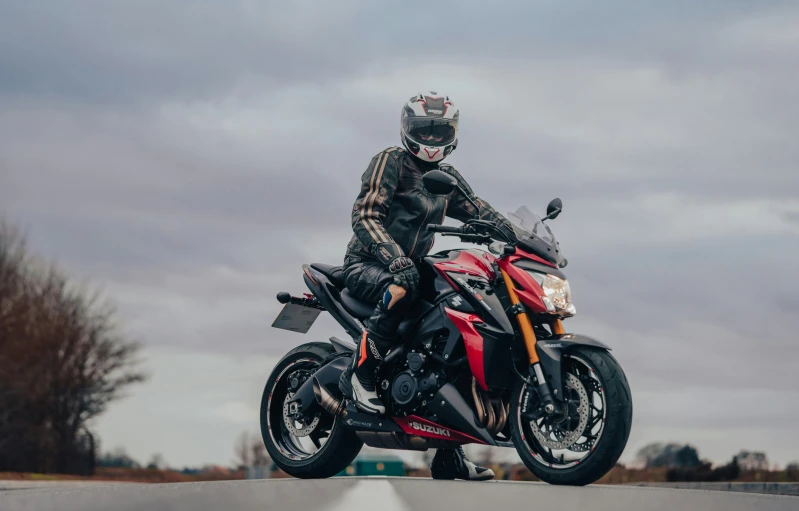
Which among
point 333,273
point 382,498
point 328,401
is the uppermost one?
point 333,273

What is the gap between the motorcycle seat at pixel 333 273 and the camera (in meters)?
8.62

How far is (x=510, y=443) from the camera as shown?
7.02 metres

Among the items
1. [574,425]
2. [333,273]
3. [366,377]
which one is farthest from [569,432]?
[333,273]

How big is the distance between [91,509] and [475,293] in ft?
9.21

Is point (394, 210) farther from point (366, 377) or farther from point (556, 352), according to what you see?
point (556, 352)

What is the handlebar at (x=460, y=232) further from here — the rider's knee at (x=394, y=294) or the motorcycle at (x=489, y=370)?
the rider's knee at (x=394, y=294)

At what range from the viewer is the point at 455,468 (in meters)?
8.20

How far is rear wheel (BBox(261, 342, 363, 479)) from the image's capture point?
845 cm

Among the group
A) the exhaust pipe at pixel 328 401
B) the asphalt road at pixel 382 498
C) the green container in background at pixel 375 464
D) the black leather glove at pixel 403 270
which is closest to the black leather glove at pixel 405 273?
the black leather glove at pixel 403 270

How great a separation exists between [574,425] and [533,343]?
0.57 m

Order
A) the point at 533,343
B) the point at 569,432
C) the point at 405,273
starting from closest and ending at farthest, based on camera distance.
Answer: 1. the point at 569,432
2. the point at 533,343
3. the point at 405,273

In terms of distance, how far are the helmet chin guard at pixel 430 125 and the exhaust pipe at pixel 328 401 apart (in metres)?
2.00

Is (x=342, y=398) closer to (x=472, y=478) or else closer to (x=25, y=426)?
(x=472, y=478)

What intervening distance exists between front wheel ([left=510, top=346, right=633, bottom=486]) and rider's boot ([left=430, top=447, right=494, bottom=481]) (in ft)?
4.91
